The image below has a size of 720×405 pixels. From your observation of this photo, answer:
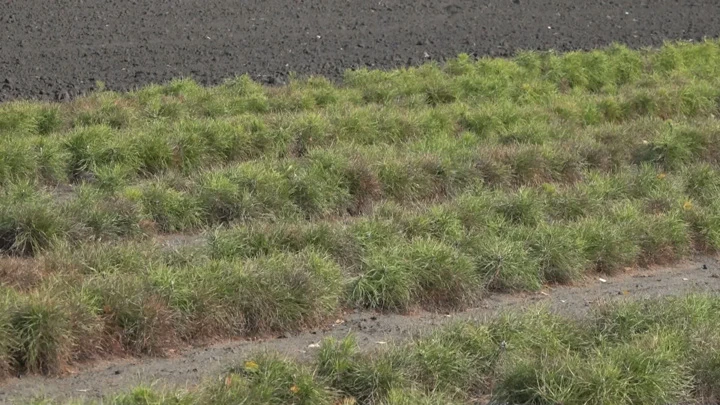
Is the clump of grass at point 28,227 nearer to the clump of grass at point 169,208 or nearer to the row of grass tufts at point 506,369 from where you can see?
the clump of grass at point 169,208

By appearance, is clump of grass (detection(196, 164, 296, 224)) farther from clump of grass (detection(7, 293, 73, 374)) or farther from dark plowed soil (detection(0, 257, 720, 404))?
clump of grass (detection(7, 293, 73, 374))

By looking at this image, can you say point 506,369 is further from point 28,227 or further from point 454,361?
point 28,227

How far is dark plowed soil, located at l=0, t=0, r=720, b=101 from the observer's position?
44.1 feet

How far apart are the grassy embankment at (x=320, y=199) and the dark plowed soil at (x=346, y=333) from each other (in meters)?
0.12

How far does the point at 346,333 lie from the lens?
23.1ft

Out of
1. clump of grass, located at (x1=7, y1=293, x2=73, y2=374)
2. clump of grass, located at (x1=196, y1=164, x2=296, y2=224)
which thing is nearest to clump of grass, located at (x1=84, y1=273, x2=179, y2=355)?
clump of grass, located at (x1=7, y1=293, x2=73, y2=374)

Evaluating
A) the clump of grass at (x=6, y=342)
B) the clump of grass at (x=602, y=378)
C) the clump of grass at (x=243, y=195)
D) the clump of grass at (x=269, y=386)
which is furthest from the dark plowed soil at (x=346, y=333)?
the clump of grass at (x=243, y=195)

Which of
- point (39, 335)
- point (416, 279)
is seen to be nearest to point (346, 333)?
point (416, 279)

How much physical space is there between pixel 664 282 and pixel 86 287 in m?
4.06

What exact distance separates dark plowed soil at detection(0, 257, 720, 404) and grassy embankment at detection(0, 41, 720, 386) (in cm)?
12

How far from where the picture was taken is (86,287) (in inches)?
264

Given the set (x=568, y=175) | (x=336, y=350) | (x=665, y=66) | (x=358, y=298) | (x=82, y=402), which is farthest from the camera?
(x=665, y=66)

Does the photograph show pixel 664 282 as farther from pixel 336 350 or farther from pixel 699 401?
pixel 336 350

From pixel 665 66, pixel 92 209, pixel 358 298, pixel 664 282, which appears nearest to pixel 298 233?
pixel 358 298
